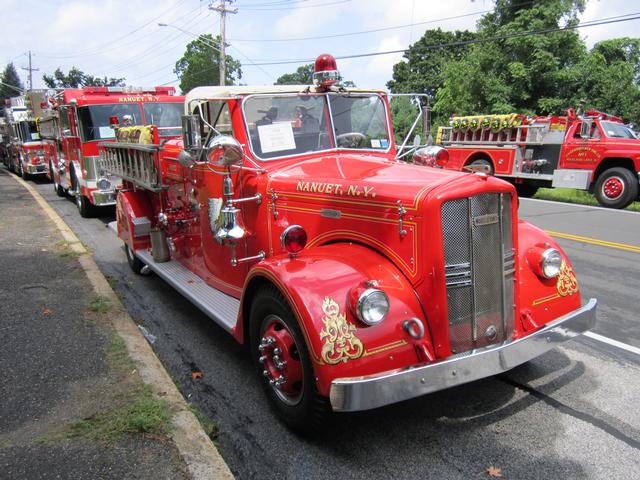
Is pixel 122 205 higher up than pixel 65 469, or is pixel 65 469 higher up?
pixel 122 205

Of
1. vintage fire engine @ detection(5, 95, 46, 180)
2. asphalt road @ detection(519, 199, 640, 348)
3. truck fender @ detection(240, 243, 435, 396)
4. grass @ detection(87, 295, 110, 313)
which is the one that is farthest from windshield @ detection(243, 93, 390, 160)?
vintage fire engine @ detection(5, 95, 46, 180)

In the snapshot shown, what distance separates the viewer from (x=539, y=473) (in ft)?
9.02

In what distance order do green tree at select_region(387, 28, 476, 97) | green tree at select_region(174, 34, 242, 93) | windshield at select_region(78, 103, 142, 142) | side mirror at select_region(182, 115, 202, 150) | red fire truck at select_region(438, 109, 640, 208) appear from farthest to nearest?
green tree at select_region(174, 34, 242, 93) → green tree at select_region(387, 28, 476, 97) → red fire truck at select_region(438, 109, 640, 208) → windshield at select_region(78, 103, 142, 142) → side mirror at select_region(182, 115, 202, 150)

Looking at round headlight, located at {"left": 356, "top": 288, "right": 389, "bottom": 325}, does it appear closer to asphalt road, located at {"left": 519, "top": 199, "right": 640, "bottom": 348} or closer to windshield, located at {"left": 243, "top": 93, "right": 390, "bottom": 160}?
windshield, located at {"left": 243, "top": 93, "right": 390, "bottom": 160}

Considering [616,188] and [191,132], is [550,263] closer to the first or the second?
[191,132]

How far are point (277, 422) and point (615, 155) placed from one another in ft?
43.4

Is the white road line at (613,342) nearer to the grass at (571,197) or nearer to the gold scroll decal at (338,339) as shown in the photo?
the gold scroll decal at (338,339)

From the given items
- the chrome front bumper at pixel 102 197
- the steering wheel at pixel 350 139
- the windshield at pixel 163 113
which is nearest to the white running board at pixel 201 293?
the steering wheel at pixel 350 139

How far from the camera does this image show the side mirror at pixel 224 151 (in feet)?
11.9

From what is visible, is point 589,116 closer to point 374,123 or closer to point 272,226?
point 374,123

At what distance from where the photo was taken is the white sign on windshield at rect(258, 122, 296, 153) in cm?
416

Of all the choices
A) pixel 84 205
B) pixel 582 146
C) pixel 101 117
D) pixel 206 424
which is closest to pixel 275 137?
pixel 206 424

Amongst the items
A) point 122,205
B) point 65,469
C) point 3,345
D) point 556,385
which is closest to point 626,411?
point 556,385

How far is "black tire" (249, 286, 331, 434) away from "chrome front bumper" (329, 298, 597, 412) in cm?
34
